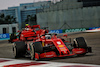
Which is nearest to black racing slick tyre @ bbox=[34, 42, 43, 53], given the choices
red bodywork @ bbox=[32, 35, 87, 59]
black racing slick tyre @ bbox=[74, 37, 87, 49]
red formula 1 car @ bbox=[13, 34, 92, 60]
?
red formula 1 car @ bbox=[13, 34, 92, 60]

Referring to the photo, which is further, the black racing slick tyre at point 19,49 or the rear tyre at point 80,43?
the black racing slick tyre at point 19,49

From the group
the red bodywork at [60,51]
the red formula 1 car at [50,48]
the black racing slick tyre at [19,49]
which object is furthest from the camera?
the black racing slick tyre at [19,49]

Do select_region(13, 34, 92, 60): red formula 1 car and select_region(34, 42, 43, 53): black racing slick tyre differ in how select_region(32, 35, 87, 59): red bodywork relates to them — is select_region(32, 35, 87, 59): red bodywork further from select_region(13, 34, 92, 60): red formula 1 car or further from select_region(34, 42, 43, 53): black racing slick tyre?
select_region(34, 42, 43, 53): black racing slick tyre

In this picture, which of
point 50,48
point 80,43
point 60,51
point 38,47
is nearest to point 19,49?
point 38,47

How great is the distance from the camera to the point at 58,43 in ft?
30.3

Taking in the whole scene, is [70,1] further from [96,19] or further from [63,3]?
[96,19]

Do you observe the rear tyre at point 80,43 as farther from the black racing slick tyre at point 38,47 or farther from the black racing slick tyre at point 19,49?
the black racing slick tyre at point 19,49

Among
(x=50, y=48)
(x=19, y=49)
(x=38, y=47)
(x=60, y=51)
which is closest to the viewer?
(x=60, y=51)

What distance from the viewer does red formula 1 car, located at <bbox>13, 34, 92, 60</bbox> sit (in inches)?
355

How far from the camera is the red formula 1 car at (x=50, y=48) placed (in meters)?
9.01

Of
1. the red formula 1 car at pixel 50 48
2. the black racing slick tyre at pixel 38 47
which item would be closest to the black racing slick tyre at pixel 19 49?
the red formula 1 car at pixel 50 48

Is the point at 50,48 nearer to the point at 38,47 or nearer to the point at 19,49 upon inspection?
the point at 38,47

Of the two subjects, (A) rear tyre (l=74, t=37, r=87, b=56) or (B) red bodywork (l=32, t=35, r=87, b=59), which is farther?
(A) rear tyre (l=74, t=37, r=87, b=56)

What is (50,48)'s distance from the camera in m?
9.42
